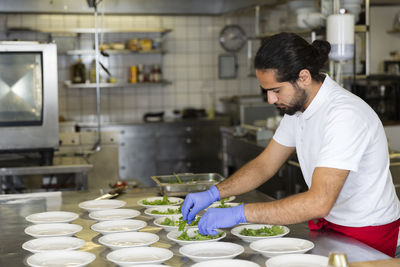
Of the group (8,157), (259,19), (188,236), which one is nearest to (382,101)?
(259,19)

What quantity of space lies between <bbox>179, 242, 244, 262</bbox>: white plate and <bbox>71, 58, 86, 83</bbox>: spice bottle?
5.76 metres

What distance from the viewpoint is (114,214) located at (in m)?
2.57

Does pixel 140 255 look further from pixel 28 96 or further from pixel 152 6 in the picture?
pixel 152 6

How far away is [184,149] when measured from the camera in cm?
770

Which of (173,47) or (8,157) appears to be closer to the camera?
(8,157)

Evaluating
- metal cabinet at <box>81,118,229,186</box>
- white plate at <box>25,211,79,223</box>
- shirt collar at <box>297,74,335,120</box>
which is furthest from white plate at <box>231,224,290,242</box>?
metal cabinet at <box>81,118,229,186</box>

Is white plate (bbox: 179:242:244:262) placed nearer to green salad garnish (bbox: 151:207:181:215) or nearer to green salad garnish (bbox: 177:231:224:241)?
green salad garnish (bbox: 177:231:224:241)

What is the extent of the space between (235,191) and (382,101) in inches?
190

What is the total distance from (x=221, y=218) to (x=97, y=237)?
52 centimetres

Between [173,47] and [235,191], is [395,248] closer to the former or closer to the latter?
[235,191]

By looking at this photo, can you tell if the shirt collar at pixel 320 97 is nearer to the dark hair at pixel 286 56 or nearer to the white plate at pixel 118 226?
the dark hair at pixel 286 56

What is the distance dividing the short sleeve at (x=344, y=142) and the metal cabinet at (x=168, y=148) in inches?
217

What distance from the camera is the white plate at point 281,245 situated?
6.35 ft

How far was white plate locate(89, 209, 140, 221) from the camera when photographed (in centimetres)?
250
